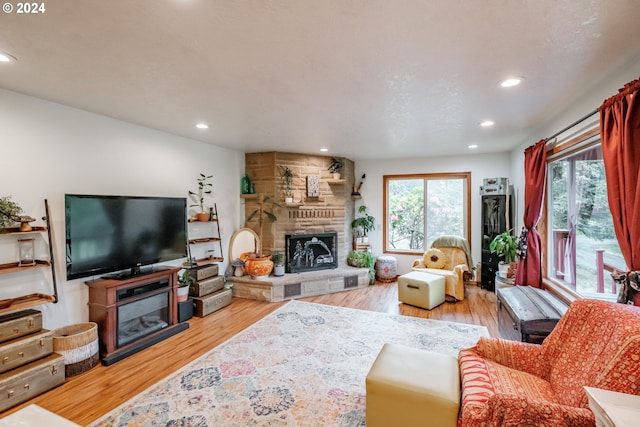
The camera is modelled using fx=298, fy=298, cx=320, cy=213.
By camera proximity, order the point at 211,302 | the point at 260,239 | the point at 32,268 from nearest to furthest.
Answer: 1. the point at 32,268
2. the point at 211,302
3. the point at 260,239

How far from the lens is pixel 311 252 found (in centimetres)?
539

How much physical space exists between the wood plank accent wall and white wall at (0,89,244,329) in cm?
144

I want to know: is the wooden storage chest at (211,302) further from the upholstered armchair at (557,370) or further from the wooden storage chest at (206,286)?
the upholstered armchair at (557,370)

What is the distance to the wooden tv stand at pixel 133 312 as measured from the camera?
287 cm

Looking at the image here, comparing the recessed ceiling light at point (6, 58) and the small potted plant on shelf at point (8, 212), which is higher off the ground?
the recessed ceiling light at point (6, 58)

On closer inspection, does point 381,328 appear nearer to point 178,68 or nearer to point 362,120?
point 362,120

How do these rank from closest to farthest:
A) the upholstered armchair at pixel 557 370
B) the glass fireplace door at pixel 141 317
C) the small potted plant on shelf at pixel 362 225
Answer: the upholstered armchair at pixel 557 370, the glass fireplace door at pixel 141 317, the small potted plant on shelf at pixel 362 225

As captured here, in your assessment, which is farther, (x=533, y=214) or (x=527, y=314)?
(x=533, y=214)

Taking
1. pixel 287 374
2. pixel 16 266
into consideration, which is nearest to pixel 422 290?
pixel 287 374

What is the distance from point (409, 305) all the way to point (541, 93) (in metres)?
3.08

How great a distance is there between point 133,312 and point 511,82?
13.8 feet

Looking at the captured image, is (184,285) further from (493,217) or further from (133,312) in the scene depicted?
(493,217)

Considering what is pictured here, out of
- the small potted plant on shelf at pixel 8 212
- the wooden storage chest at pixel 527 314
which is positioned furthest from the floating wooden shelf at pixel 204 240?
the wooden storage chest at pixel 527 314

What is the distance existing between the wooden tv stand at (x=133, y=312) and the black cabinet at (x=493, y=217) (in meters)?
4.75
